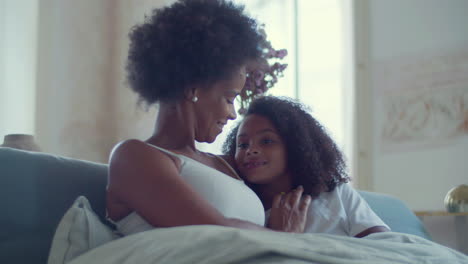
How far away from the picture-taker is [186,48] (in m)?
1.41

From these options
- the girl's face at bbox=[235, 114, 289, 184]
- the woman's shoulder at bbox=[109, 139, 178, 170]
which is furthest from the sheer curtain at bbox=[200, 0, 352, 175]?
the woman's shoulder at bbox=[109, 139, 178, 170]

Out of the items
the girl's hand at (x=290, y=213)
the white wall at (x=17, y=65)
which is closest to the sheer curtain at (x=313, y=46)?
the white wall at (x=17, y=65)

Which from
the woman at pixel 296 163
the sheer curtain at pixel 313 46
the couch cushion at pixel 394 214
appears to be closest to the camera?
the woman at pixel 296 163

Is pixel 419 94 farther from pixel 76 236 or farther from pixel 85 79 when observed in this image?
pixel 76 236

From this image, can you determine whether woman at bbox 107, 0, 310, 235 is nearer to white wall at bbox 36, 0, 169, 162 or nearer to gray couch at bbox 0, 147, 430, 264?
gray couch at bbox 0, 147, 430, 264

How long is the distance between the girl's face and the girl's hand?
11cm

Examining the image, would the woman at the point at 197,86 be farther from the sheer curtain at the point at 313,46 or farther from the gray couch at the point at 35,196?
the sheer curtain at the point at 313,46

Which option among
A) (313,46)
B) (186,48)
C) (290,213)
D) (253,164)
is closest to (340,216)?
(290,213)

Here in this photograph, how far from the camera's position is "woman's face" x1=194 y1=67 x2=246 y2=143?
142 centimetres

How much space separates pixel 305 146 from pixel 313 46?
7.55 feet

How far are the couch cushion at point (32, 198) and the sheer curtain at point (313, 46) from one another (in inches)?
97.2

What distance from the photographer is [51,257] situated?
116cm

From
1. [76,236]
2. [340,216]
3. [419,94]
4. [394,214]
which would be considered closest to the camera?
[76,236]

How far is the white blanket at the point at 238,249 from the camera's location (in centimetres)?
90
